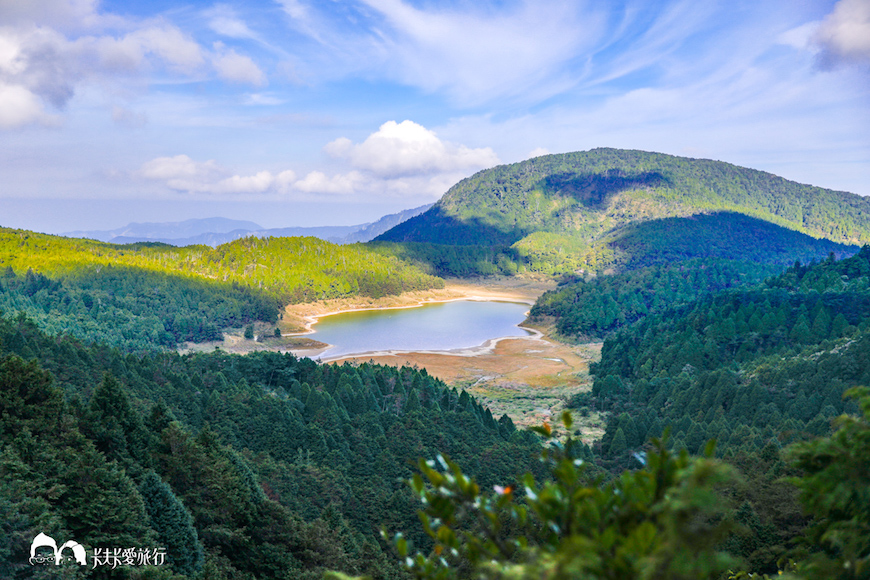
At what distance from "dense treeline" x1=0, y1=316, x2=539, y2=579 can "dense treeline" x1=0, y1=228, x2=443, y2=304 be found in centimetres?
8314

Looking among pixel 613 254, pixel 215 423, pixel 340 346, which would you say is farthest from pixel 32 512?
pixel 613 254

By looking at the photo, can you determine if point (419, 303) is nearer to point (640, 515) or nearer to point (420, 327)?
point (420, 327)

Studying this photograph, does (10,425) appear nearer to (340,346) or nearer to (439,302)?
(340,346)

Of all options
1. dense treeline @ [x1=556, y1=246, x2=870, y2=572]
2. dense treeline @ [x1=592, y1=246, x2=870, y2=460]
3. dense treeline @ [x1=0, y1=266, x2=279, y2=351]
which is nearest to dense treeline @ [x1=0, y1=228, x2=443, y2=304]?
dense treeline @ [x1=0, y1=266, x2=279, y2=351]

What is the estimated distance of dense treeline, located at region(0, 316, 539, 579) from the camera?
1306 centimetres

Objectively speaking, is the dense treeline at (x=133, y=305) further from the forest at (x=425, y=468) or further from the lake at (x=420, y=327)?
the forest at (x=425, y=468)

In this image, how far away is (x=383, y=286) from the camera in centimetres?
13475

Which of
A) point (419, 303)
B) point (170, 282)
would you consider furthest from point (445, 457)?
point (419, 303)

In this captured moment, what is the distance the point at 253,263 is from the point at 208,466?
123 metres

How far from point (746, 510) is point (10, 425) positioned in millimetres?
22125

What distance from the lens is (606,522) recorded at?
4012 mm

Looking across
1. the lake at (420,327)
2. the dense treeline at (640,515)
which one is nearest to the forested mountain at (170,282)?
the lake at (420,327)

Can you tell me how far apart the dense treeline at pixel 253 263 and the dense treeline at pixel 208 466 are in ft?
273

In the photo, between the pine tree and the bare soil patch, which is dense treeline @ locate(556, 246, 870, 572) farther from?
the pine tree
